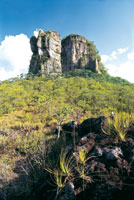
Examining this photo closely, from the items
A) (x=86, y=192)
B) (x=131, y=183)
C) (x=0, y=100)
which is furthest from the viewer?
(x=0, y=100)

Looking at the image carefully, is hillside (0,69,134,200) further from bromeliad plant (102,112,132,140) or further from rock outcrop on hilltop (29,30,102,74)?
rock outcrop on hilltop (29,30,102,74)

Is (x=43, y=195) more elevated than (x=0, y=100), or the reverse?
(x=0, y=100)

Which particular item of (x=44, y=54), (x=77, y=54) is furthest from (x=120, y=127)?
(x=77, y=54)

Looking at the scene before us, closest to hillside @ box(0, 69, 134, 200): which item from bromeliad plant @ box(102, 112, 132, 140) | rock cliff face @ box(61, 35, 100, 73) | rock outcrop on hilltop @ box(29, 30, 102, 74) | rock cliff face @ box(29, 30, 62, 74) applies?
bromeliad plant @ box(102, 112, 132, 140)

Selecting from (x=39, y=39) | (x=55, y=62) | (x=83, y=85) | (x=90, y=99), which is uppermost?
(x=39, y=39)

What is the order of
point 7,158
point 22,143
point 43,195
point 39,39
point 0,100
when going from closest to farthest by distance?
point 43,195
point 7,158
point 22,143
point 0,100
point 39,39

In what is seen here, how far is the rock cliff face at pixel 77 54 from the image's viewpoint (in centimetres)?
3538

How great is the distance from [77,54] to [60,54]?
17.1 ft

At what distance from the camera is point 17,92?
17125 millimetres

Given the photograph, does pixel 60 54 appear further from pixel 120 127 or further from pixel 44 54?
pixel 120 127

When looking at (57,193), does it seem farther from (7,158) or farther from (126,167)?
(7,158)

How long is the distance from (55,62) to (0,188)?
1285 inches

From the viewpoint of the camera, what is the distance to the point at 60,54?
36781 mm

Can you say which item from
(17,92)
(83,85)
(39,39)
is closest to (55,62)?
(39,39)
